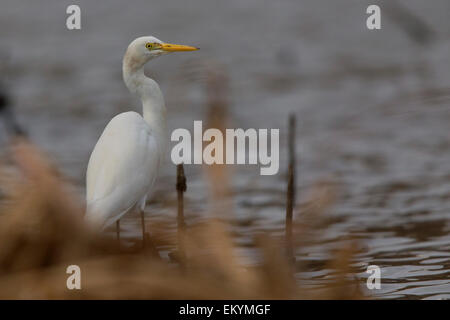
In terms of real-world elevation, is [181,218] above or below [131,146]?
below

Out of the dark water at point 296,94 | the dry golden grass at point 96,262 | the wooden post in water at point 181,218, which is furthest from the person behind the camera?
the dark water at point 296,94

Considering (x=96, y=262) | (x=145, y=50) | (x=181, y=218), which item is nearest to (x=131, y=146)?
(x=145, y=50)

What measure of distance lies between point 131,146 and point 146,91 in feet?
0.54

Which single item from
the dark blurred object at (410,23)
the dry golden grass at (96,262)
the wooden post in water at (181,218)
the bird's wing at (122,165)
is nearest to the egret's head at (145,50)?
the bird's wing at (122,165)

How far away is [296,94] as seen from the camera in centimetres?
784

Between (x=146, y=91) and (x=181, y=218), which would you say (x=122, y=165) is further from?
(x=181, y=218)

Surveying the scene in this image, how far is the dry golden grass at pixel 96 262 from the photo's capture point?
0.72 m

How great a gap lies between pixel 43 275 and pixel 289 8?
9.04 m

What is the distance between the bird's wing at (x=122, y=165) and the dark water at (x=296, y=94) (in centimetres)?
80

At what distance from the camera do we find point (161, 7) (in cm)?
981

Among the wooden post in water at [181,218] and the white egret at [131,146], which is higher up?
the white egret at [131,146]

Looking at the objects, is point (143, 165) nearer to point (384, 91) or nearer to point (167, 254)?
point (167, 254)

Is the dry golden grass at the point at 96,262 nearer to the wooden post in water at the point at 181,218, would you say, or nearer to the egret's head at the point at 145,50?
the wooden post in water at the point at 181,218
